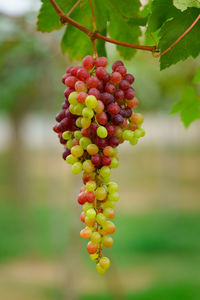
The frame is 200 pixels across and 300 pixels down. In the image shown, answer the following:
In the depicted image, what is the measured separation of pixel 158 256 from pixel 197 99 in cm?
681

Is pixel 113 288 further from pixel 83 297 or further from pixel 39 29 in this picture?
pixel 39 29

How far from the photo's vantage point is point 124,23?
1101mm

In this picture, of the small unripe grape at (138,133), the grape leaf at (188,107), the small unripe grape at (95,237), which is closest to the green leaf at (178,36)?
the small unripe grape at (138,133)

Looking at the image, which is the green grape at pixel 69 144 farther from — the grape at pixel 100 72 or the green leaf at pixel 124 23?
the green leaf at pixel 124 23

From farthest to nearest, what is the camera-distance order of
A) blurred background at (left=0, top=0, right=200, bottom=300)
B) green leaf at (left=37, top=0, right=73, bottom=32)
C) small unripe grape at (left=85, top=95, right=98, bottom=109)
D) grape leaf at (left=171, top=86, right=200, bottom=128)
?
blurred background at (left=0, top=0, right=200, bottom=300) < grape leaf at (left=171, top=86, right=200, bottom=128) < green leaf at (left=37, top=0, right=73, bottom=32) < small unripe grape at (left=85, top=95, right=98, bottom=109)

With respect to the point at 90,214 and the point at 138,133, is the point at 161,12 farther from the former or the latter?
the point at 90,214

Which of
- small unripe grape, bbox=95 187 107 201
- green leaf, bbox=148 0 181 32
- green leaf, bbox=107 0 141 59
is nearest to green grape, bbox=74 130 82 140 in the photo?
small unripe grape, bbox=95 187 107 201

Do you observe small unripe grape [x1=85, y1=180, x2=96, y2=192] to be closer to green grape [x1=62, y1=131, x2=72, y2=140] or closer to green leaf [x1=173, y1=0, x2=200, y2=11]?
green grape [x1=62, y1=131, x2=72, y2=140]

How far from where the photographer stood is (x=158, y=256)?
7.81 metres

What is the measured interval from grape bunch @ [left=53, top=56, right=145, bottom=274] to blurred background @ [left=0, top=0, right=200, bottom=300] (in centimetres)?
59

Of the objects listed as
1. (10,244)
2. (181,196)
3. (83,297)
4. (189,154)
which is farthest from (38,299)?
(189,154)

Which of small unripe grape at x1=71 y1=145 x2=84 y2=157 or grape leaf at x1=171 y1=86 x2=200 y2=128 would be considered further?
grape leaf at x1=171 y1=86 x2=200 y2=128

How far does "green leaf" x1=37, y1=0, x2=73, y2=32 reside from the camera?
3.45ft

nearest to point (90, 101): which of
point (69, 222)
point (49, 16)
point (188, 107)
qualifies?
point (49, 16)
